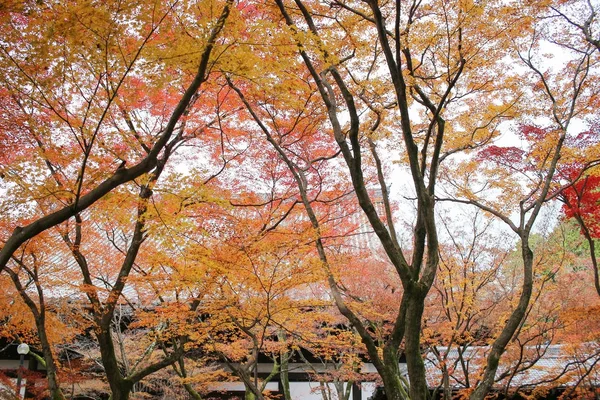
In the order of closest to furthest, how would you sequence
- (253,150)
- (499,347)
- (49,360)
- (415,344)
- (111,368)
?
1. (415,344)
2. (499,347)
3. (111,368)
4. (49,360)
5. (253,150)

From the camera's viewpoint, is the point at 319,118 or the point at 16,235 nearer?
the point at 16,235

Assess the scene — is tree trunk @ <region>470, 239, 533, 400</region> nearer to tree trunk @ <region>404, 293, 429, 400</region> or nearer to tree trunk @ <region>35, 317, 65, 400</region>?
tree trunk @ <region>404, 293, 429, 400</region>

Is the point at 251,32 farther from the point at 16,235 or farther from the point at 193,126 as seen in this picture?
the point at 193,126

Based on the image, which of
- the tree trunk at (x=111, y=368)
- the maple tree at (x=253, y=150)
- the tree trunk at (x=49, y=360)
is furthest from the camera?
the tree trunk at (x=49, y=360)

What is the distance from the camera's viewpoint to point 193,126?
801 cm

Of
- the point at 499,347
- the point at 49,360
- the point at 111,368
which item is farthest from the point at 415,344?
the point at 49,360

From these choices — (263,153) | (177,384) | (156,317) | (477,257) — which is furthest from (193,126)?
(177,384)

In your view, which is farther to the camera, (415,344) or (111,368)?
(111,368)

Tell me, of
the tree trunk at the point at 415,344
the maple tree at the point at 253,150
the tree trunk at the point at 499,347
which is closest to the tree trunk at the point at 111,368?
the maple tree at the point at 253,150

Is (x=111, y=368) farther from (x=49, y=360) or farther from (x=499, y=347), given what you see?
(x=499, y=347)

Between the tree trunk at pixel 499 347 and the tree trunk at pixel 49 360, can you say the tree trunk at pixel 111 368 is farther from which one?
the tree trunk at pixel 499 347

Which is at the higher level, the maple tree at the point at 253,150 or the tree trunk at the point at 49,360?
the maple tree at the point at 253,150

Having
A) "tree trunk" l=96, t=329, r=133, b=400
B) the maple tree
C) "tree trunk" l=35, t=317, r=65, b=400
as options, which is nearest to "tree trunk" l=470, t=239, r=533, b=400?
the maple tree

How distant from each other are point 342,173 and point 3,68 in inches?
259
